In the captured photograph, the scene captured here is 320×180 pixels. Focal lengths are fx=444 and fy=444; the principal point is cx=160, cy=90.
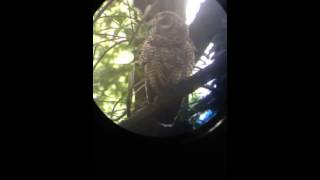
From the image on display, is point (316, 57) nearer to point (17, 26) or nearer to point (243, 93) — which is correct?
point (243, 93)

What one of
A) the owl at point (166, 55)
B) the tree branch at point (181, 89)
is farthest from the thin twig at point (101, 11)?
the tree branch at point (181, 89)

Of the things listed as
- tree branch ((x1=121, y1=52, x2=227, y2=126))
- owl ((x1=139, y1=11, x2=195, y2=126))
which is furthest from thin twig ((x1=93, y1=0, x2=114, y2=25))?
tree branch ((x1=121, y1=52, x2=227, y2=126))

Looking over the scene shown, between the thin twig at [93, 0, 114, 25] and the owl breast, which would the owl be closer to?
the owl breast

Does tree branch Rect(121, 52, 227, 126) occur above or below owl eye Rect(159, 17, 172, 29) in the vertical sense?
below

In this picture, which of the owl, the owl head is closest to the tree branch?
the owl

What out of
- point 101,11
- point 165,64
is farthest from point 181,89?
point 101,11

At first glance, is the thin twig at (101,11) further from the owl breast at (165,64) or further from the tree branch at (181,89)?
the tree branch at (181,89)

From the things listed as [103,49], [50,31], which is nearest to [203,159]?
[103,49]
